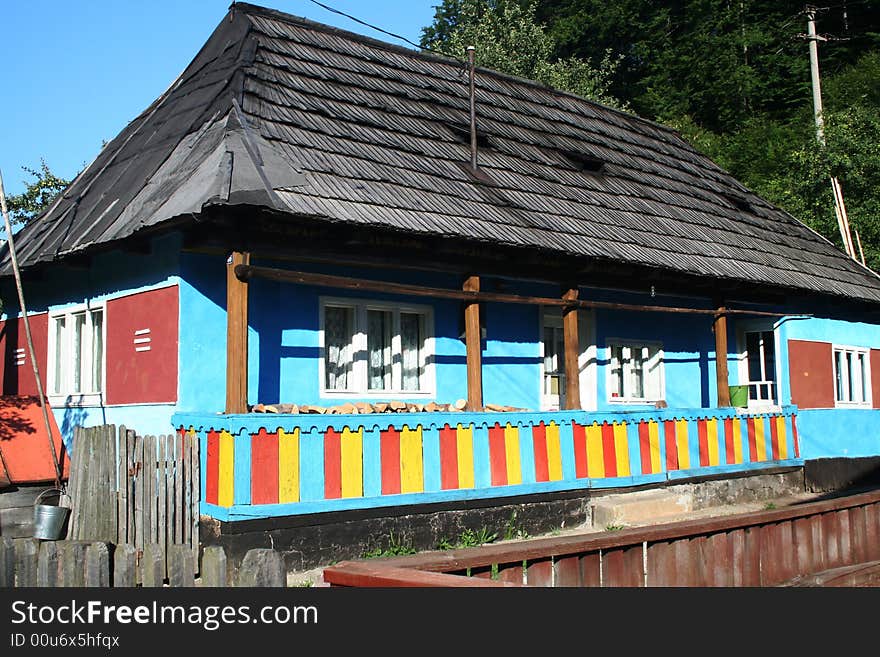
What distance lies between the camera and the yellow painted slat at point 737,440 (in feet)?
45.6

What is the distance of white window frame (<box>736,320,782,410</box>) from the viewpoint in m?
16.3

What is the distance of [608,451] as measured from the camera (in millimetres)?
12180

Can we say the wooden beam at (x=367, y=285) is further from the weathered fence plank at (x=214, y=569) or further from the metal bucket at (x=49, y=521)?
the weathered fence plank at (x=214, y=569)

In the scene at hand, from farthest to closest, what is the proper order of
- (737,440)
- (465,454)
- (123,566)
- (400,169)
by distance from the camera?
1. (737,440)
2. (400,169)
3. (465,454)
4. (123,566)

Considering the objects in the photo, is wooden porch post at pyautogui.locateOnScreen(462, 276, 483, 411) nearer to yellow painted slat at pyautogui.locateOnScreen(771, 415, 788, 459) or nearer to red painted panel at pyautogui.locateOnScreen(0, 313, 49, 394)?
yellow painted slat at pyautogui.locateOnScreen(771, 415, 788, 459)

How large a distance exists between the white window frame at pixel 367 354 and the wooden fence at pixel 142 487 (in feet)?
8.26

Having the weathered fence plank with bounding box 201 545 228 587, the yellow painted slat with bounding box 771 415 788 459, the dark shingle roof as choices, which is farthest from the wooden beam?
the weathered fence plank with bounding box 201 545 228 587

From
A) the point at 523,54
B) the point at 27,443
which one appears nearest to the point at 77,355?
the point at 27,443

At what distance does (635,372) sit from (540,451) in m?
4.77

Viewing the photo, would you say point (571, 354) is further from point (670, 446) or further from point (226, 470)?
point (226, 470)

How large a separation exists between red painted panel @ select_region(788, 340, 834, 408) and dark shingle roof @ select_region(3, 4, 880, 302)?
115 cm

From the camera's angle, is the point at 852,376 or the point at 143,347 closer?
the point at 143,347

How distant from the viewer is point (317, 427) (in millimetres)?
9375
